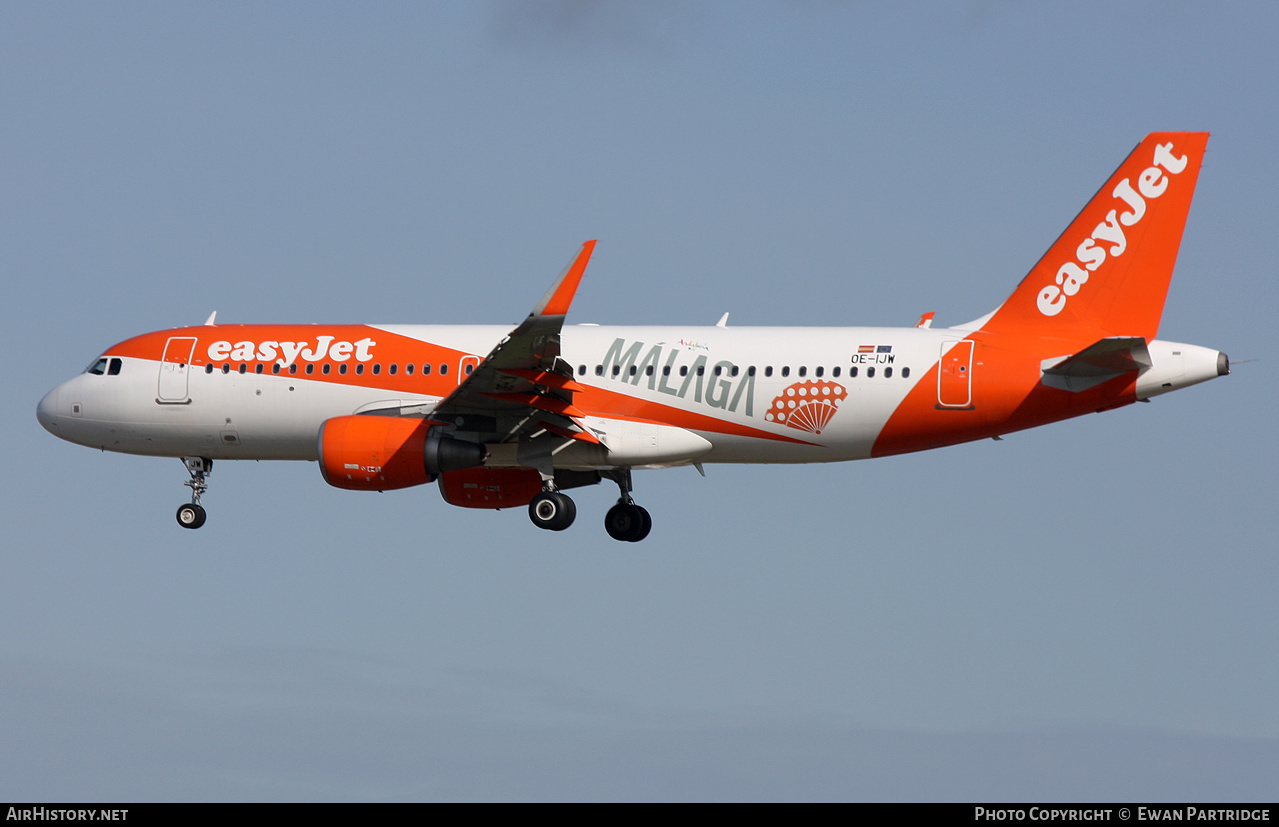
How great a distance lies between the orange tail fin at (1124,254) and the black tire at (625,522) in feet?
34.5

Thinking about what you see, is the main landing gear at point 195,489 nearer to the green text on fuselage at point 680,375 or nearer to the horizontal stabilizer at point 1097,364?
the green text on fuselage at point 680,375

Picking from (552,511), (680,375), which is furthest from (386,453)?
(680,375)

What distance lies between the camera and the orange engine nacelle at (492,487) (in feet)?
131

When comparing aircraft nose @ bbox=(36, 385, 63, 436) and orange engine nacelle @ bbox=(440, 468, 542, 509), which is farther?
aircraft nose @ bbox=(36, 385, 63, 436)

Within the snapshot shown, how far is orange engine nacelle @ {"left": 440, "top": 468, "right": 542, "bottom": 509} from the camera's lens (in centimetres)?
4006

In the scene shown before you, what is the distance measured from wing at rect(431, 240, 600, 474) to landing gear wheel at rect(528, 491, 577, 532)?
0.72m

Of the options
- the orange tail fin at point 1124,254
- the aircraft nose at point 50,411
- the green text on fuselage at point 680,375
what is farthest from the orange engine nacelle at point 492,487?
the orange tail fin at point 1124,254

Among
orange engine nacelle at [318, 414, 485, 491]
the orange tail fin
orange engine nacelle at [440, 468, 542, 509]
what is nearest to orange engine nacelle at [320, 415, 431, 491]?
orange engine nacelle at [318, 414, 485, 491]

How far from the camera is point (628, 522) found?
40.6 m

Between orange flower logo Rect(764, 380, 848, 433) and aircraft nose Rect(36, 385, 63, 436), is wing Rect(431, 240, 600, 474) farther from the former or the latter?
aircraft nose Rect(36, 385, 63, 436)

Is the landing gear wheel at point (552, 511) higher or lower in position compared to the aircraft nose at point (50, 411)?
lower

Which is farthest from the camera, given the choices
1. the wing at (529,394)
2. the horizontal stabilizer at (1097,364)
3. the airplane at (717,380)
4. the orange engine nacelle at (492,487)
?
the orange engine nacelle at (492,487)

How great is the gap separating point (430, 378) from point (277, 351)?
13.9 feet

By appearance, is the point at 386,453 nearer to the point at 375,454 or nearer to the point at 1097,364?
the point at 375,454
